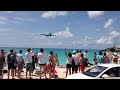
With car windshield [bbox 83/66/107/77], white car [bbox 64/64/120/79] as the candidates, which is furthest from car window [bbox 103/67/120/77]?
car windshield [bbox 83/66/107/77]

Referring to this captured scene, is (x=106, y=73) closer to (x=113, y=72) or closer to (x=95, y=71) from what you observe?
(x=113, y=72)

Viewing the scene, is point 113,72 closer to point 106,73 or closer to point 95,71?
point 106,73

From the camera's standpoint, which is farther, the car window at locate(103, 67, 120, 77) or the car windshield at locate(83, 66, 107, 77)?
the car windshield at locate(83, 66, 107, 77)

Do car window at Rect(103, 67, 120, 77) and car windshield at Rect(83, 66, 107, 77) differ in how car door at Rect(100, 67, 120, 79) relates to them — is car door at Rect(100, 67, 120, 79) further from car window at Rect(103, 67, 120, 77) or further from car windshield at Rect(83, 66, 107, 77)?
car windshield at Rect(83, 66, 107, 77)

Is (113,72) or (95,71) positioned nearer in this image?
(113,72)

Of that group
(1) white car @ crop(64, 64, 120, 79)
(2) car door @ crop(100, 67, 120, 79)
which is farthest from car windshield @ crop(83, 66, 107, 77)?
(2) car door @ crop(100, 67, 120, 79)

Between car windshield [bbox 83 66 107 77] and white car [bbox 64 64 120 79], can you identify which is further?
car windshield [bbox 83 66 107 77]

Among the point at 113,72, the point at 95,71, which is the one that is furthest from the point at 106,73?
the point at 95,71

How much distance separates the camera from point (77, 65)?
14.2 m

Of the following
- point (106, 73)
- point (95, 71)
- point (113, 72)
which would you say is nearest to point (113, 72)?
point (113, 72)

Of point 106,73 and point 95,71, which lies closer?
point 106,73
